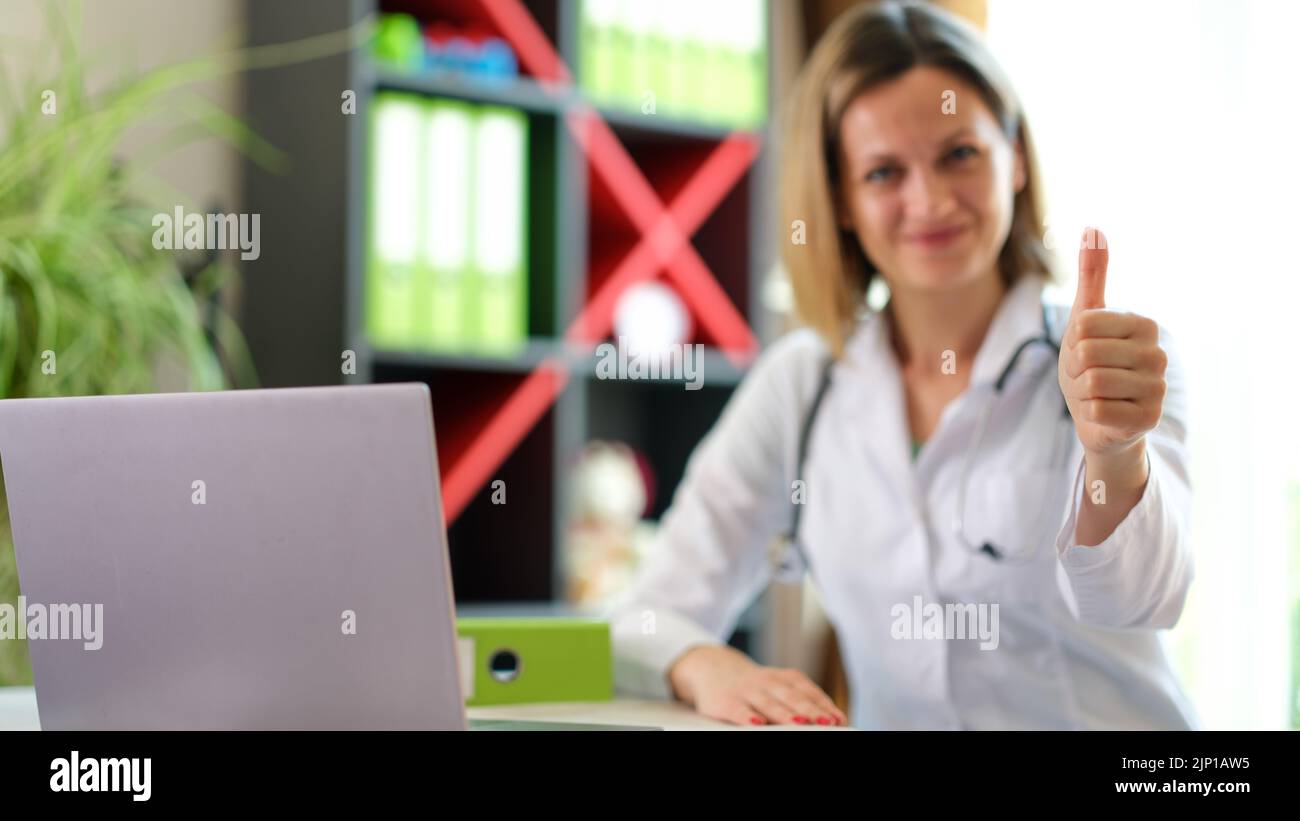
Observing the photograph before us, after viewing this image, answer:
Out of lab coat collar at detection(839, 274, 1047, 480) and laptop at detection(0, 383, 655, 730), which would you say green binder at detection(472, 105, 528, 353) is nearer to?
lab coat collar at detection(839, 274, 1047, 480)

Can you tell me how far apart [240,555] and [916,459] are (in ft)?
3.00

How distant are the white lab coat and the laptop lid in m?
0.51

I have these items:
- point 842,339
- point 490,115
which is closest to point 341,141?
point 490,115

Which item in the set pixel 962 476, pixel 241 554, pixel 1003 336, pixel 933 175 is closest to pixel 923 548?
pixel 962 476

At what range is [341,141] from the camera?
216 cm

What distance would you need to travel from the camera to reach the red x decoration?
237 cm

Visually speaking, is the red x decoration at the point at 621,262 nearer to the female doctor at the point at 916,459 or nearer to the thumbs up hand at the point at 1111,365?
the female doctor at the point at 916,459

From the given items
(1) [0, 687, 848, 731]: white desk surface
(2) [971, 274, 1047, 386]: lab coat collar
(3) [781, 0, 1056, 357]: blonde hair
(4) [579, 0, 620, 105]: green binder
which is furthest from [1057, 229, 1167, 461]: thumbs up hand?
(4) [579, 0, 620, 105]: green binder

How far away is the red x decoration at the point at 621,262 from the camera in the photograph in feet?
7.79

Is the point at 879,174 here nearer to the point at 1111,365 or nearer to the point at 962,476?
the point at 962,476

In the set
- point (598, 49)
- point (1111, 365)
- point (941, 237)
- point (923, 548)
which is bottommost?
point (923, 548)

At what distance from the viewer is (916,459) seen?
1.48 metres
